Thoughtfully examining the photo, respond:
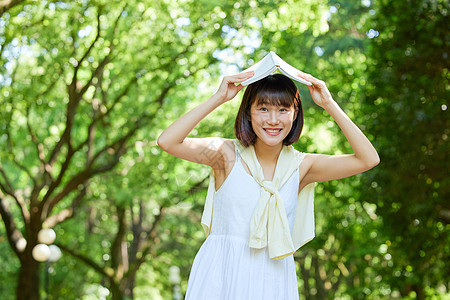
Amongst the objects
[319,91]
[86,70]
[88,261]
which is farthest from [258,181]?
[88,261]

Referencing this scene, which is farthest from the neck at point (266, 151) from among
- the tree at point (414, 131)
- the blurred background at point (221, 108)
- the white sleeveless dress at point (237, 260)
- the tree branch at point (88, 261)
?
the tree branch at point (88, 261)

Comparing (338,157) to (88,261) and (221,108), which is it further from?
(88,261)

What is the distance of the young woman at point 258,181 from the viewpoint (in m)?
2.42

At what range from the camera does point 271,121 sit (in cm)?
253

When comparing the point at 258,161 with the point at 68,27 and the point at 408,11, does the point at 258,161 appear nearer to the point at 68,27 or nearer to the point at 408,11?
the point at 408,11

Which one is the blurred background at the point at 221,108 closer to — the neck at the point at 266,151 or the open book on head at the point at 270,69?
the neck at the point at 266,151

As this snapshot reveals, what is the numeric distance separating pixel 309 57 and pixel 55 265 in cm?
1387

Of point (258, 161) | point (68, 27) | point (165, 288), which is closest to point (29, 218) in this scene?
point (68, 27)

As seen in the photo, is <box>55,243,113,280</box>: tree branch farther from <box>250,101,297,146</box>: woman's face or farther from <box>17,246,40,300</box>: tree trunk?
<box>250,101,297,146</box>: woman's face

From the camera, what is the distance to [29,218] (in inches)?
516

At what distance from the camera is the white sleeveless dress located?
7.85 ft

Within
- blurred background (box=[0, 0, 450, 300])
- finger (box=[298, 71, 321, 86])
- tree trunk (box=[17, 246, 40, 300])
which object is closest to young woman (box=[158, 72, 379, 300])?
finger (box=[298, 71, 321, 86])

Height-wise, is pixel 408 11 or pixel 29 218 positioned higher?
pixel 408 11

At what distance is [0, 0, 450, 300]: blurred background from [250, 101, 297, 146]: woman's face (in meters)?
5.30
